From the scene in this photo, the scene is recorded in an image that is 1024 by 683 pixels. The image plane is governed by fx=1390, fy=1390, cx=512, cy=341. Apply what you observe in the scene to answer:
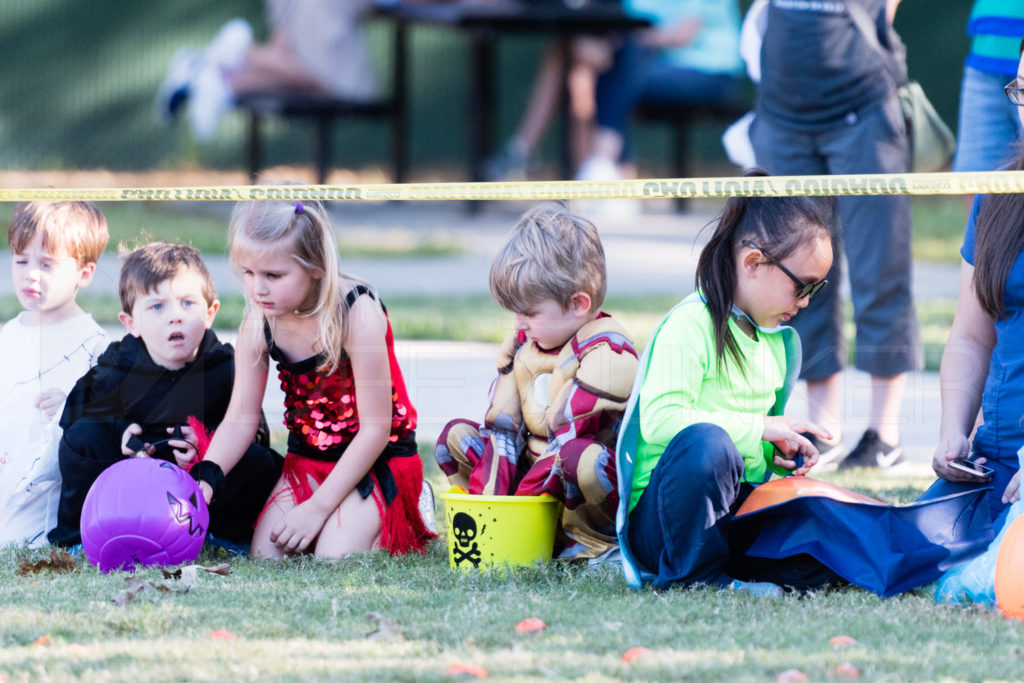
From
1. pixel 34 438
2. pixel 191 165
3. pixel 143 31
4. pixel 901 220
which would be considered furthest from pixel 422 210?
pixel 34 438

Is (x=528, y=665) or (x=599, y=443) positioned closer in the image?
(x=528, y=665)

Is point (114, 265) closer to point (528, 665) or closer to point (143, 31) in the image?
point (528, 665)

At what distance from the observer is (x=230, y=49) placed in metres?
12.1

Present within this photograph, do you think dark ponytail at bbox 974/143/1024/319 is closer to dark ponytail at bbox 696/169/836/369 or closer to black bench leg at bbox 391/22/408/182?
dark ponytail at bbox 696/169/836/369

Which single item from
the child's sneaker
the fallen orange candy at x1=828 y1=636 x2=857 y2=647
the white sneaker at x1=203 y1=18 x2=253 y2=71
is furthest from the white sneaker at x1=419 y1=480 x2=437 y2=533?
the white sneaker at x1=203 y1=18 x2=253 y2=71

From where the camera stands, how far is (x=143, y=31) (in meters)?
14.1

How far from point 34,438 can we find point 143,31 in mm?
10808

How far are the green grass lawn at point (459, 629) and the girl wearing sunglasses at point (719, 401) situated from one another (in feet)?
0.46

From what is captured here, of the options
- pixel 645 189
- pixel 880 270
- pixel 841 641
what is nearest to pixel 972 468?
pixel 841 641

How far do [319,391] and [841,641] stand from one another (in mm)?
1690

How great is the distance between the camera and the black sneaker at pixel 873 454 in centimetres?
504

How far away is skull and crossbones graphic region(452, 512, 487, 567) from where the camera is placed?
3.59m

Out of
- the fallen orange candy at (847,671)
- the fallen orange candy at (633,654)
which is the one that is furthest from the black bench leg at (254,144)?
the fallen orange candy at (847,671)

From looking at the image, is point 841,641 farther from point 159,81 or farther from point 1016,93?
point 159,81
